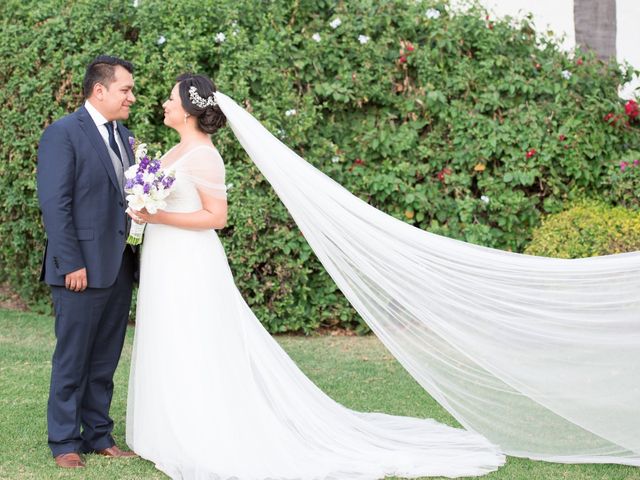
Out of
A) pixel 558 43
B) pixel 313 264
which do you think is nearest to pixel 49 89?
pixel 313 264

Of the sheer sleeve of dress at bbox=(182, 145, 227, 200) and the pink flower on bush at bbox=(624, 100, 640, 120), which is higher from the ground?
the pink flower on bush at bbox=(624, 100, 640, 120)

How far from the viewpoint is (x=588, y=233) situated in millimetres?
8320

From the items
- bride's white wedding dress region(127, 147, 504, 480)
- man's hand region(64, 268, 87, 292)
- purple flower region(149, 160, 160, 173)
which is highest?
purple flower region(149, 160, 160, 173)

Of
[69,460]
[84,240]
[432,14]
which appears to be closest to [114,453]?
[69,460]

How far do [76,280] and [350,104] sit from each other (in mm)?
4790

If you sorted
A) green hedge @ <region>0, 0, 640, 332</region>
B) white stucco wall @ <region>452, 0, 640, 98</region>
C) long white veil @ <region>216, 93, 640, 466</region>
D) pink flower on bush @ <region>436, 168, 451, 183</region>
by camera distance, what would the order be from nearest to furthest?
long white veil @ <region>216, 93, 640, 466</region>, green hedge @ <region>0, 0, 640, 332</region>, pink flower on bush @ <region>436, 168, 451, 183</region>, white stucco wall @ <region>452, 0, 640, 98</region>

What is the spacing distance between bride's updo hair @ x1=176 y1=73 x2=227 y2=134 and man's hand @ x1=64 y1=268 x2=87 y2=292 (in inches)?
39.4

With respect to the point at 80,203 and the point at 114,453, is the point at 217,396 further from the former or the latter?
the point at 80,203

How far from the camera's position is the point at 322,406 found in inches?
217

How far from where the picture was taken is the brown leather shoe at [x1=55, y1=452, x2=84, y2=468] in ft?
16.8

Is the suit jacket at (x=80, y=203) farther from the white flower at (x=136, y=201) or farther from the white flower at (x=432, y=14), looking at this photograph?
the white flower at (x=432, y=14)

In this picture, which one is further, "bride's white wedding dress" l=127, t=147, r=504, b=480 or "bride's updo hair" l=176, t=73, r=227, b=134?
"bride's updo hair" l=176, t=73, r=227, b=134

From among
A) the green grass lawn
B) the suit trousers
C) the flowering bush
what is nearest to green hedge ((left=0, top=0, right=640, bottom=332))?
the flowering bush

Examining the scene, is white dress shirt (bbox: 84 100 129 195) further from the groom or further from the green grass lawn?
the green grass lawn
